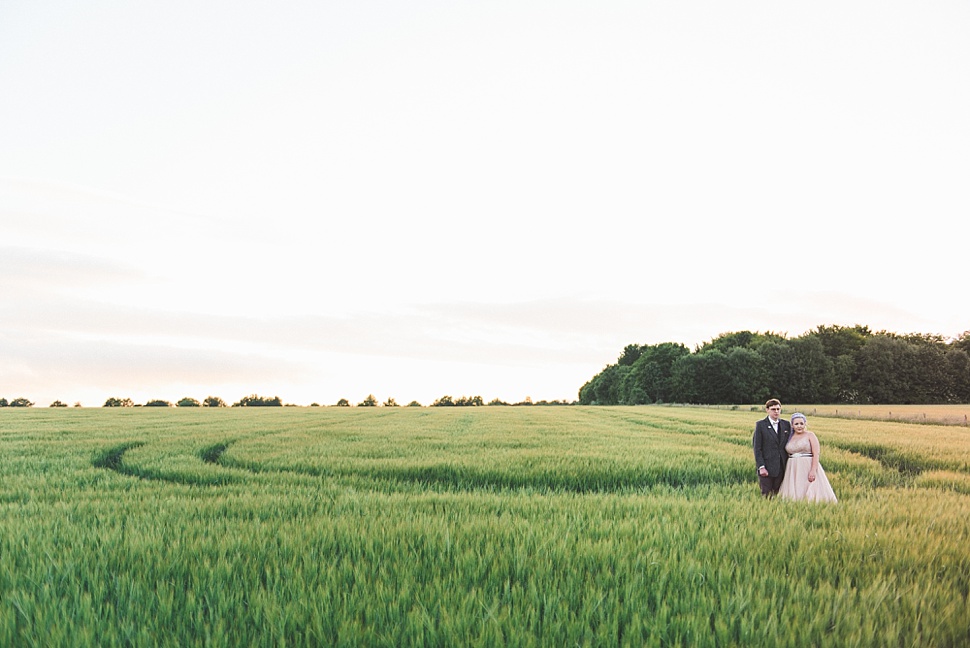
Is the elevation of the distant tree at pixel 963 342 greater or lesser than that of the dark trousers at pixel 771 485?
greater

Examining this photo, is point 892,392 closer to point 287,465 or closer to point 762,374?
point 762,374

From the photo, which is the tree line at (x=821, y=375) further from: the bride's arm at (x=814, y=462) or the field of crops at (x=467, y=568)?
the bride's arm at (x=814, y=462)

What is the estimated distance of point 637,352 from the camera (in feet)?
521

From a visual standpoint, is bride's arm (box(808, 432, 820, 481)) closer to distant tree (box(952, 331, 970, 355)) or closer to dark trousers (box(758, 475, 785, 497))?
dark trousers (box(758, 475, 785, 497))

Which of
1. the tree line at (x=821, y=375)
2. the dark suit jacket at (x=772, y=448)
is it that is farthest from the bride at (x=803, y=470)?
the tree line at (x=821, y=375)

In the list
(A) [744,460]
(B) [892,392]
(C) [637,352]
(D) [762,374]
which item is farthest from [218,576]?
(C) [637,352]

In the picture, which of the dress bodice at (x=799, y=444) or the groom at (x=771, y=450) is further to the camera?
the groom at (x=771, y=450)

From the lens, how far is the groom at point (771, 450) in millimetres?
9242

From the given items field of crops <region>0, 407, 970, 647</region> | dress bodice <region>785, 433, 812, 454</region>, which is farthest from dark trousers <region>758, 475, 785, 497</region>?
dress bodice <region>785, 433, 812, 454</region>

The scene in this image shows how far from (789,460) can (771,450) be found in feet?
1.00

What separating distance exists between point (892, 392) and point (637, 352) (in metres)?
64.8

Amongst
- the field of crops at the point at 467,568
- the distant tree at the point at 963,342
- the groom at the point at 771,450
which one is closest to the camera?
the field of crops at the point at 467,568

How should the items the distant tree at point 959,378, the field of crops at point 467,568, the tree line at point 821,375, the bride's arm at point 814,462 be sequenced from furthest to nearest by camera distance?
the distant tree at point 959,378 → the tree line at point 821,375 → the bride's arm at point 814,462 → the field of crops at point 467,568

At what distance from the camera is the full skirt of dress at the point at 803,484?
28.6 feet
